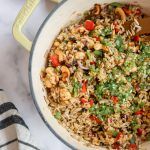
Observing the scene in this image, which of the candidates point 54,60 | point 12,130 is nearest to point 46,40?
point 54,60

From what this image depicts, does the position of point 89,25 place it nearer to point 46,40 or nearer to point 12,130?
point 46,40

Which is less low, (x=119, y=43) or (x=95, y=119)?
(x=119, y=43)

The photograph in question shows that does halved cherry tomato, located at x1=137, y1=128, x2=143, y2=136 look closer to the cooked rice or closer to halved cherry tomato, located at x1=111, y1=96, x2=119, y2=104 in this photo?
the cooked rice

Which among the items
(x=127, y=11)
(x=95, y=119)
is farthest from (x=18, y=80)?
(x=127, y=11)

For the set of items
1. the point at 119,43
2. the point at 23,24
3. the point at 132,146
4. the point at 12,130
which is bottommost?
the point at 132,146

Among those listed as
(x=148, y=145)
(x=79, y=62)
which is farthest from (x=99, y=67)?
(x=148, y=145)

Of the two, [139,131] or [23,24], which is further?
[139,131]

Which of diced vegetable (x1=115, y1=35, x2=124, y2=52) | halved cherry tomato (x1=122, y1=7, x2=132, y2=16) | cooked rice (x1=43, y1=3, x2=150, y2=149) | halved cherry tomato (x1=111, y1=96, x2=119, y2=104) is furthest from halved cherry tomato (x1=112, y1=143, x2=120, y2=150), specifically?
→ halved cherry tomato (x1=122, y1=7, x2=132, y2=16)

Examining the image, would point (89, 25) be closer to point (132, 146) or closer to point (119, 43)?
point (119, 43)
